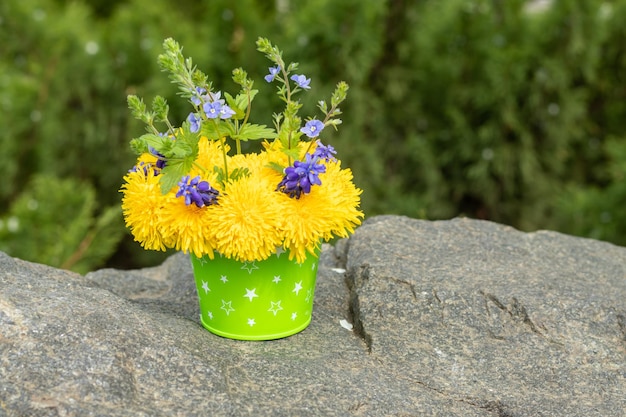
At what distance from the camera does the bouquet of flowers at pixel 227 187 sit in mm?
1930

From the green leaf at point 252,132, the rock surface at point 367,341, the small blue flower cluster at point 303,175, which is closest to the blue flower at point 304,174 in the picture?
the small blue flower cluster at point 303,175

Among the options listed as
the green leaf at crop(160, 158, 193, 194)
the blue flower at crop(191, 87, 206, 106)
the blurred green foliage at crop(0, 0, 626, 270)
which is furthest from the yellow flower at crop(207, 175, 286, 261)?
the blurred green foliage at crop(0, 0, 626, 270)

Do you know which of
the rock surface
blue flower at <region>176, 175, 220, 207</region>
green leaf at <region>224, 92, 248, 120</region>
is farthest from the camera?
green leaf at <region>224, 92, 248, 120</region>

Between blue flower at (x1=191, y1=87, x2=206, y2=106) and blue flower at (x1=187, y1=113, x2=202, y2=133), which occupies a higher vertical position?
blue flower at (x1=191, y1=87, x2=206, y2=106)

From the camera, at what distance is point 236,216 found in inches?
76.4

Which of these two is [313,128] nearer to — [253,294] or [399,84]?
[253,294]

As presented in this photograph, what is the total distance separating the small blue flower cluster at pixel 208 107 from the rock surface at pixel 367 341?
0.52m

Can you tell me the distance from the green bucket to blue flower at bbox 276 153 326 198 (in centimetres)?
20

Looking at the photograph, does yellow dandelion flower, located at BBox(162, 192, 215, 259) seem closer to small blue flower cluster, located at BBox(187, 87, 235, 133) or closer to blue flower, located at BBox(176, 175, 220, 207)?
blue flower, located at BBox(176, 175, 220, 207)

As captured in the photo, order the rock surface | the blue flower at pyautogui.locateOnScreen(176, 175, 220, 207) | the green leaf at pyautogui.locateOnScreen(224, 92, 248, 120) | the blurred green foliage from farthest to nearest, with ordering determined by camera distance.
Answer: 1. the blurred green foliage
2. the green leaf at pyautogui.locateOnScreen(224, 92, 248, 120)
3. the blue flower at pyautogui.locateOnScreen(176, 175, 220, 207)
4. the rock surface

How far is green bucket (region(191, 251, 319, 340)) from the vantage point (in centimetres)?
207

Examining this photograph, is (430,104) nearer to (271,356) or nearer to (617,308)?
(617,308)

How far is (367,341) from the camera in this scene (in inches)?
86.5

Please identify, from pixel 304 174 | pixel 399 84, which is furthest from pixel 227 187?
pixel 399 84
